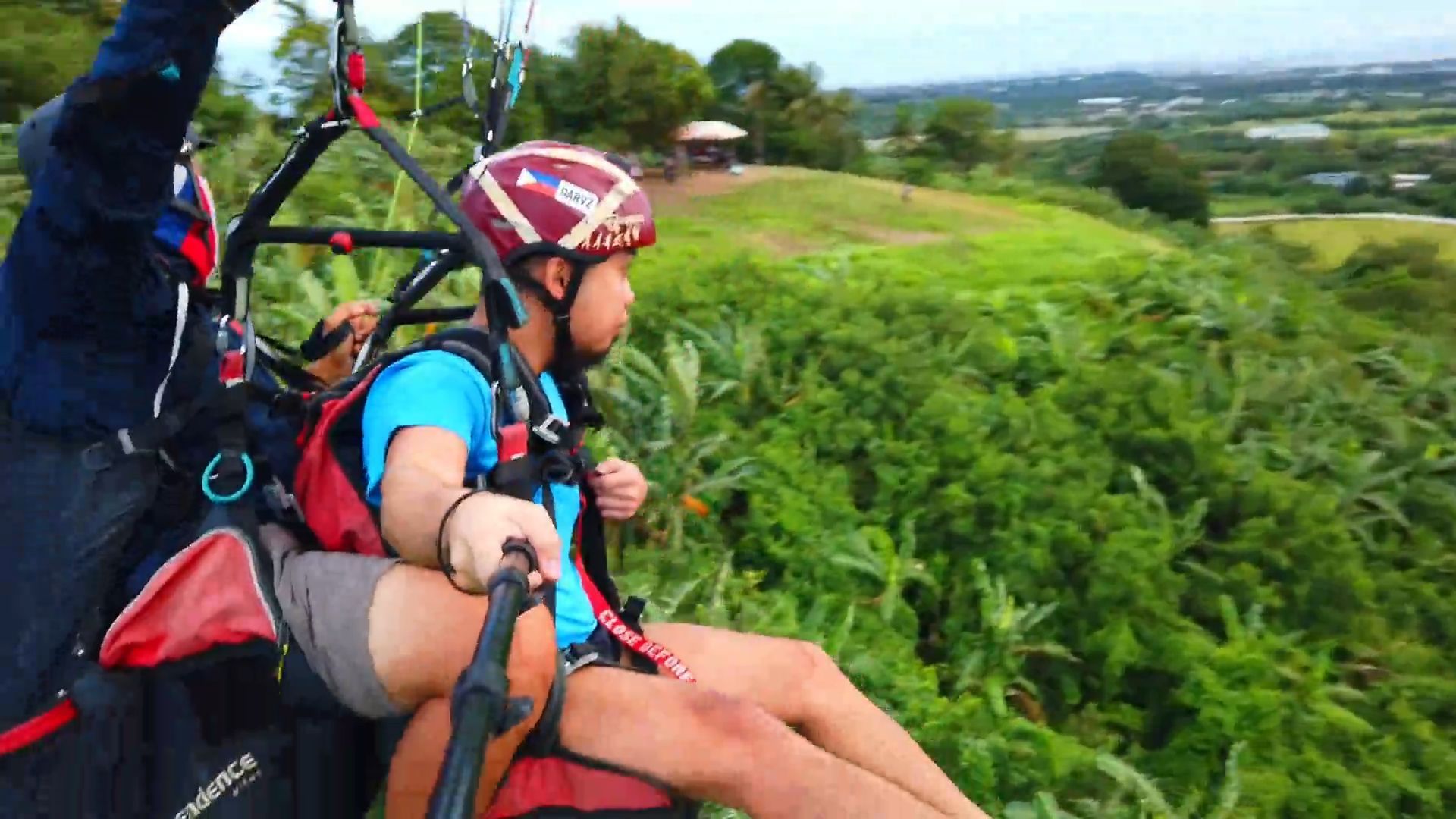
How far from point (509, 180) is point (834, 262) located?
649 cm

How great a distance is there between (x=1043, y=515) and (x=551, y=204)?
348 cm

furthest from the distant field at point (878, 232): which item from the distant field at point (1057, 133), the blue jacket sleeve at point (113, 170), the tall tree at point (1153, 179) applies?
the distant field at point (1057, 133)

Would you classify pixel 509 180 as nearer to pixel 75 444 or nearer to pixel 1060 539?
pixel 75 444

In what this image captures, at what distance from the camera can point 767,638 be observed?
263 centimetres

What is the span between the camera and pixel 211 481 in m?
1.68

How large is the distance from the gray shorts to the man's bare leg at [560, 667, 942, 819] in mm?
376

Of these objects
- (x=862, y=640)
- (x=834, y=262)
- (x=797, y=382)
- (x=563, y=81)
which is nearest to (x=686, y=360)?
(x=797, y=382)

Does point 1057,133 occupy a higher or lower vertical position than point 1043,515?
higher

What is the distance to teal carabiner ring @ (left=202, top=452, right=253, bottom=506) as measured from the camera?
1669 mm

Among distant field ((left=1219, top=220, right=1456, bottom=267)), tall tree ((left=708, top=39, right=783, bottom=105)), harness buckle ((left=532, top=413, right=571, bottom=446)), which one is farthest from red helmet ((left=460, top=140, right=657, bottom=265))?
tall tree ((left=708, top=39, right=783, bottom=105))

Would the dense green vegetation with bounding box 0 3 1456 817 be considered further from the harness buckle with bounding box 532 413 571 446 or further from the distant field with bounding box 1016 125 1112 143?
the distant field with bounding box 1016 125 1112 143

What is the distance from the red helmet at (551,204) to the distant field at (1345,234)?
1613cm

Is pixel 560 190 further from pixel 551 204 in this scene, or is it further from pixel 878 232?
pixel 878 232

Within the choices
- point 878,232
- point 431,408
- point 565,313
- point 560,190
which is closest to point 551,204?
point 560,190
